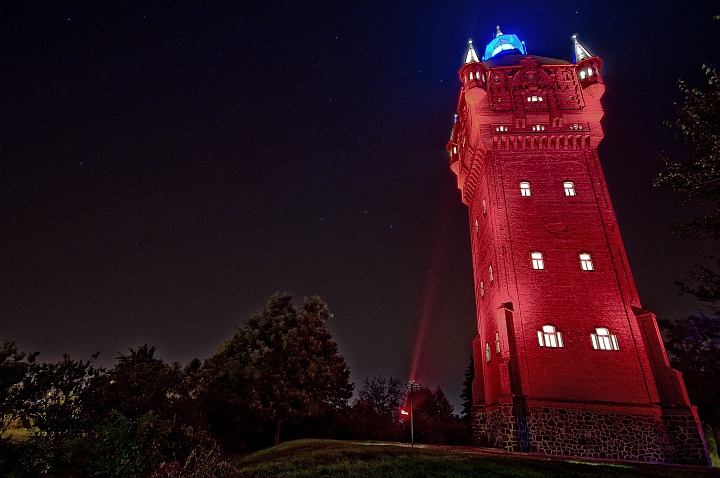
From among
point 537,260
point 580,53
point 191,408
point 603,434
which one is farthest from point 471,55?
point 191,408

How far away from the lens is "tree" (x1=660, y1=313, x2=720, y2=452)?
3284cm

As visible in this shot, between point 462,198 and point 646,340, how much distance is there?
56.8 ft

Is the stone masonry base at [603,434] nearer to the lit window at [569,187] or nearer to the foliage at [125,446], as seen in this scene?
the lit window at [569,187]

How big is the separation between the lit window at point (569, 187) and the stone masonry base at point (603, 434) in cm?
1357

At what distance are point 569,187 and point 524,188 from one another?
2950 millimetres

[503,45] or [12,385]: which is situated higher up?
[503,45]

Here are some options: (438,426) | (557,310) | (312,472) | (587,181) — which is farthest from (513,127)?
(312,472)

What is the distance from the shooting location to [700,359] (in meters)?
34.8

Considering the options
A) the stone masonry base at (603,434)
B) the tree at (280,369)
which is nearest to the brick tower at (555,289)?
the stone masonry base at (603,434)

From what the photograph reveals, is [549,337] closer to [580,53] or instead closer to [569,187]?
[569,187]

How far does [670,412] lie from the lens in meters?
20.8

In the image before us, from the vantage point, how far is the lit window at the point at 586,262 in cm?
2462

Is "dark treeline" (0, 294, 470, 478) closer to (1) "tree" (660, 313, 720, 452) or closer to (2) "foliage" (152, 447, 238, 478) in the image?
(2) "foliage" (152, 447, 238, 478)

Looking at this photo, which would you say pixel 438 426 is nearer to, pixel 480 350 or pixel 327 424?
pixel 480 350
